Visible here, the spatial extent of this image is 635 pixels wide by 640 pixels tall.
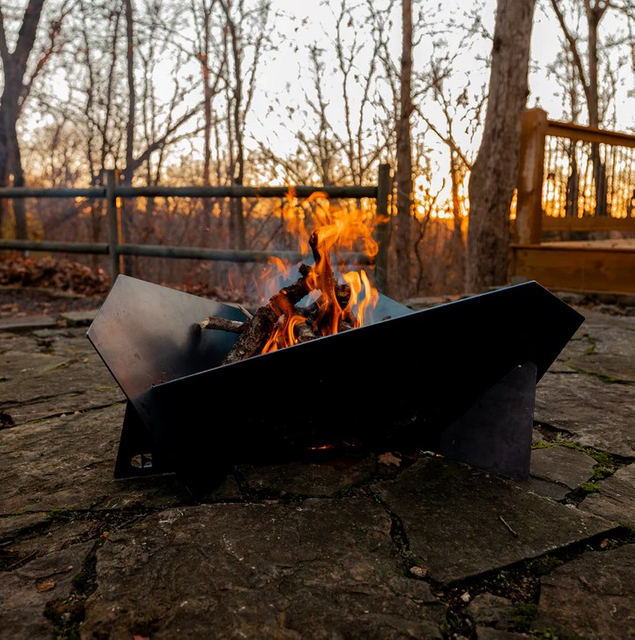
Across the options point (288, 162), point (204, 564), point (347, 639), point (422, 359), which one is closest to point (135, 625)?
point (204, 564)

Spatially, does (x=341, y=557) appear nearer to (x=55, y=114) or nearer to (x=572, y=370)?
(x=572, y=370)

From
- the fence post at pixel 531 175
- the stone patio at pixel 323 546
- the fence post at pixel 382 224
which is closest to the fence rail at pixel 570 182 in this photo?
the fence post at pixel 531 175

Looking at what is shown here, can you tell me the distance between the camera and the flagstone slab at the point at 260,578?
3.85ft

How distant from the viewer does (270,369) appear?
1.54 metres

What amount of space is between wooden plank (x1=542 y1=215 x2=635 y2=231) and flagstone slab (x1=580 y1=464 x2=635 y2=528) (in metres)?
5.69

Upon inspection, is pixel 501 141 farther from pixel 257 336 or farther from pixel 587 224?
pixel 257 336

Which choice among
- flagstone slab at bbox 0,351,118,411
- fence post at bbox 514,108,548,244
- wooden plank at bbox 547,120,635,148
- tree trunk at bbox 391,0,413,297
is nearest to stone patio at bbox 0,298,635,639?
flagstone slab at bbox 0,351,118,411

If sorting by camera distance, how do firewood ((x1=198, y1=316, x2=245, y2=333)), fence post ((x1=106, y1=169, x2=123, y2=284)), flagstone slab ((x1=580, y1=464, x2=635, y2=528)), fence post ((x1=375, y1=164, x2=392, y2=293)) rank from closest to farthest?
flagstone slab ((x1=580, y1=464, x2=635, y2=528))
firewood ((x1=198, y1=316, x2=245, y2=333))
fence post ((x1=375, y1=164, x2=392, y2=293))
fence post ((x1=106, y1=169, x2=123, y2=284))

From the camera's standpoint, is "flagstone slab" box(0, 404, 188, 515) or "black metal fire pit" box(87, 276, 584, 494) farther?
"flagstone slab" box(0, 404, 188, 515)

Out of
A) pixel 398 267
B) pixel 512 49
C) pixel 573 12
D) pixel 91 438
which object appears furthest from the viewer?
pixel 573 12

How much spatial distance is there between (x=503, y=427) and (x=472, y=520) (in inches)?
15.9

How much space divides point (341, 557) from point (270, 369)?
0.52 meters

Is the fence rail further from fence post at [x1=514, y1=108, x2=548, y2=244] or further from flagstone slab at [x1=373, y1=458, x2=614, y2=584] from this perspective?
flagstone slab at [x1=373, y1=458, x2=614, y2=584]

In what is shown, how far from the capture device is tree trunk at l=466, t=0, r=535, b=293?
255 inches
